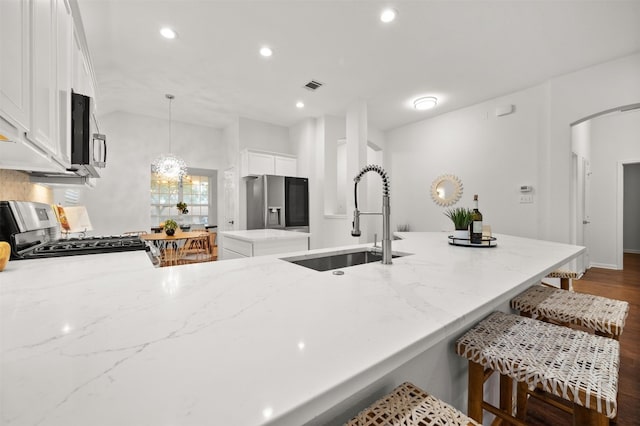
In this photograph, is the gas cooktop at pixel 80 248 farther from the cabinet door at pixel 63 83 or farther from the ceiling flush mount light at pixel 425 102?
the ceiling flush mount light at pixel 425 102

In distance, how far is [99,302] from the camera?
0.81 meters

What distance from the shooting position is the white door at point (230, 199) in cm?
502

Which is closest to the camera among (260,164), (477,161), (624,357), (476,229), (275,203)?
(476,229)

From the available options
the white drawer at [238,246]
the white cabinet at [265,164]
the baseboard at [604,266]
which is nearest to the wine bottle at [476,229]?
the white drawer at [238,246]

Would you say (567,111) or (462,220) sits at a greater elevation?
(567,111)

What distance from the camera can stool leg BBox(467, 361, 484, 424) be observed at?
98 centimetres

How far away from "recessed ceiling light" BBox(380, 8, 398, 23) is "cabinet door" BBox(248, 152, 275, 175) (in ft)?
9.91

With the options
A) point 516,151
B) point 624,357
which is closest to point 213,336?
point 624,357

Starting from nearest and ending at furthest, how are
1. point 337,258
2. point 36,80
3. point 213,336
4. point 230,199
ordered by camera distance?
point 213,336, point 36,80, point 337,258, point 230,199

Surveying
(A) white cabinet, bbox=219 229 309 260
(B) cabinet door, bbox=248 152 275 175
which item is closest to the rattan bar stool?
(A) white cabinet, bbox=219 229 309 260

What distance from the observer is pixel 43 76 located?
1.14 metres

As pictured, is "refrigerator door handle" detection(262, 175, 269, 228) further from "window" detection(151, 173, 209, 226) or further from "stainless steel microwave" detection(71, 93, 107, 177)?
"stainless steel microwave" detection(71, 93, 107, 177)

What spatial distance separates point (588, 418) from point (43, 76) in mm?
2286

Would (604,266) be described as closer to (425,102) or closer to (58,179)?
(425,102)
